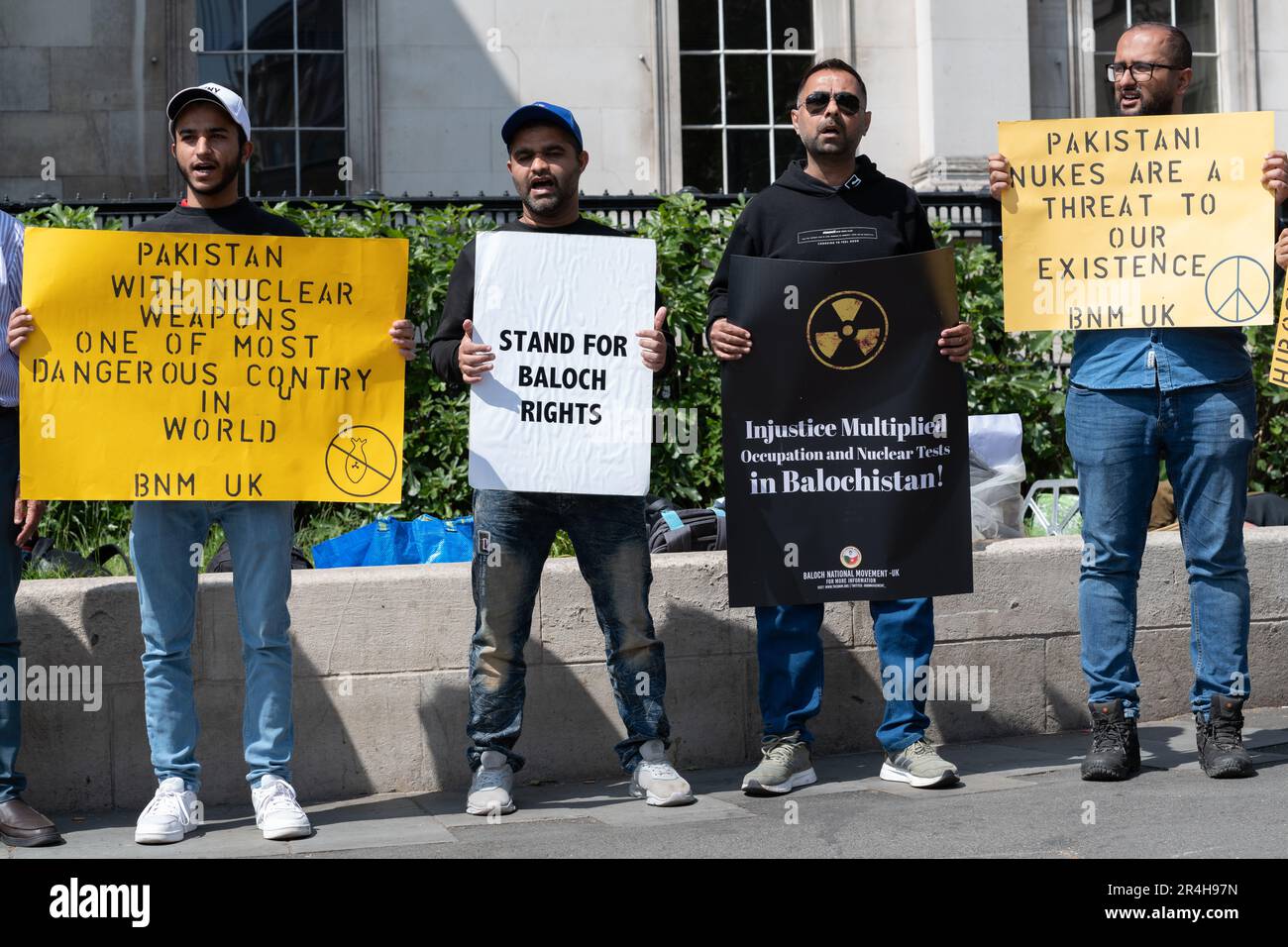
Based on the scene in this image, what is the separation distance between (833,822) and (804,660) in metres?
0.70

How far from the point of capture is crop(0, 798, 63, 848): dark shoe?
4832 mm

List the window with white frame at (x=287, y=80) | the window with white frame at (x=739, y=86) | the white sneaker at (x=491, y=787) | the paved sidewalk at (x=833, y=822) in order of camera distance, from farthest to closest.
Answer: the window with white frame at (x=739, y=86) < the window with white frame at (x=287, y=80) < the white sneaker at (x=491, y=787) < the paved sidewalk at (x=833, y=822)

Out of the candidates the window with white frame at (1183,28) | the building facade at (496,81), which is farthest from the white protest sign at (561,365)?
the window with white frame at (1183,28)

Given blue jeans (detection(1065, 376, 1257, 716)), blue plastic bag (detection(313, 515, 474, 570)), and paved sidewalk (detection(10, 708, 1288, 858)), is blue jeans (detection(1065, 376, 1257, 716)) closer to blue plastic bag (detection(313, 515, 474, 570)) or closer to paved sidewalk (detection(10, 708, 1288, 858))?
paved sidewalk (detection(10, 708, 1288, 858))

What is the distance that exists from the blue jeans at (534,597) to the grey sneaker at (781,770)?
0.37m

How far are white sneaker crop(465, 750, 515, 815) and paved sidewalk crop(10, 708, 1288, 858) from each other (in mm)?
45

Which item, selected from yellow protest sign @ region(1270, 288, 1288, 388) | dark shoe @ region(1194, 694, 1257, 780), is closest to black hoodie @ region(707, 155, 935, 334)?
yellow protest sign @ region(1270, 288, 1288, 388)

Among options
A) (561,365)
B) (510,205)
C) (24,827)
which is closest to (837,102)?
(561,365)

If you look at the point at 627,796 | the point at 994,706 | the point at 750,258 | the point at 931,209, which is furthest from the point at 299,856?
the point at 931,209

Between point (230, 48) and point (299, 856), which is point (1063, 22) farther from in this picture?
point (299, 856)

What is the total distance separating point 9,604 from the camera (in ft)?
16.3

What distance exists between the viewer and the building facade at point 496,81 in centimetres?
1169

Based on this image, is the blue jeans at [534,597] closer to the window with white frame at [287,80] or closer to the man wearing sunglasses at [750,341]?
the man wearing sunglasses at [750,341]

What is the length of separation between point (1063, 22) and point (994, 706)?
8496 mm
